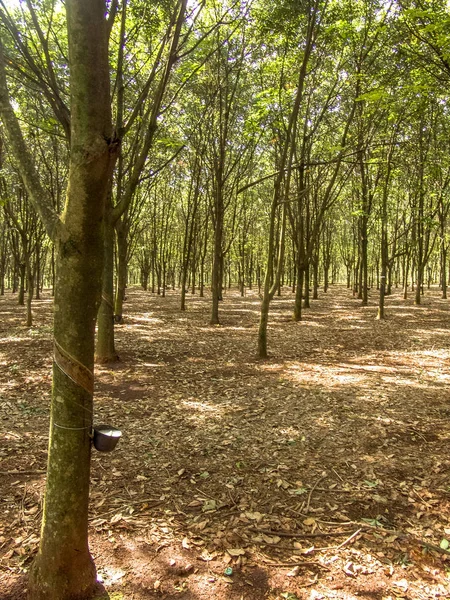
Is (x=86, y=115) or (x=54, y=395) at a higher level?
(x=86, y=115)

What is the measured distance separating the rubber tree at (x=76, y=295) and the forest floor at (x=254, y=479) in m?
0.56

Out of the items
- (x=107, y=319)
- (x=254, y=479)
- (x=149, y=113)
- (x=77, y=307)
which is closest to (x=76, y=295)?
(x=77, y=307)

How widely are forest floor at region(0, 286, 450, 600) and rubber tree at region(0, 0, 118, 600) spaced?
0.56 m

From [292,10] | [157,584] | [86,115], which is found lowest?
[157,584]

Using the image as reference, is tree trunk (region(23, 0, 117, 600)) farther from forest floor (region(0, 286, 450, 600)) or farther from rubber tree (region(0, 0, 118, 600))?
forest floor (region(0, 286, 450, 600))

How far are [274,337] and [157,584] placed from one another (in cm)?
1060

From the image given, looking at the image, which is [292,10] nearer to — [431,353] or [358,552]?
[431,353]

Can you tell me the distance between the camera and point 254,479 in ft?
15.0

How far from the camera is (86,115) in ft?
7.79

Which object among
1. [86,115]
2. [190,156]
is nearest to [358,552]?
[86,115]

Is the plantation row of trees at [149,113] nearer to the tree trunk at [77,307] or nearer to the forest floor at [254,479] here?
the tree trunk at [77,307]

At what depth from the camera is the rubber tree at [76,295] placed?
237 centimetres

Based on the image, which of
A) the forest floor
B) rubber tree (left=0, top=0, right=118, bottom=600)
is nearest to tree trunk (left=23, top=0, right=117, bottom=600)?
rubber tree (left=0, top=0, right=118, bottom=600)

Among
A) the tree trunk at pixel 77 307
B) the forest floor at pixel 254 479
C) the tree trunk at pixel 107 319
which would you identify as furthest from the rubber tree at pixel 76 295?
the tree trunk at pixel 107 319
